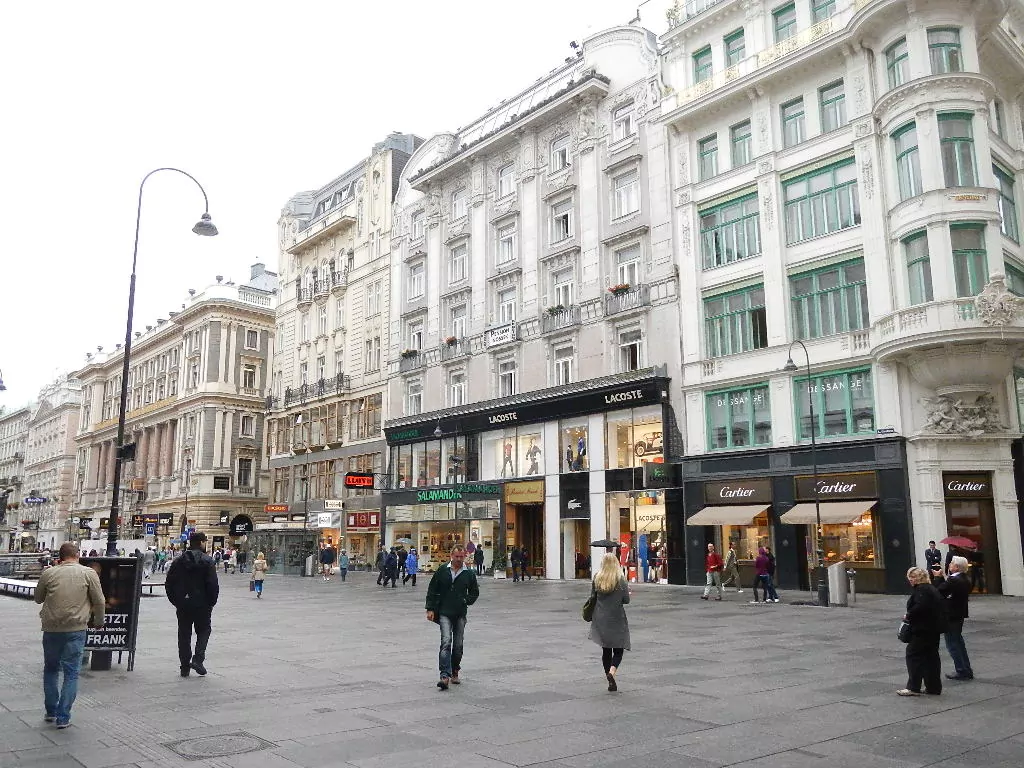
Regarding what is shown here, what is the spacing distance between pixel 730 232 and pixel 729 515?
37.3ft

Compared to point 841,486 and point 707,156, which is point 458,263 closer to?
point 707,156

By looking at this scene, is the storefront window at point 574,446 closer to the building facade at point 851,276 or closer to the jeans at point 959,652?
the building facade at point 851,276

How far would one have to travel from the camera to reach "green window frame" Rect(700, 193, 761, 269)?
1342 inches

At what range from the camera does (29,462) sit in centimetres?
12438

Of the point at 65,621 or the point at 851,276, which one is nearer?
the point at 65,621

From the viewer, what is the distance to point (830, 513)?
29.7 m

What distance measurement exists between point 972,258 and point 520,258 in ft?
73.3

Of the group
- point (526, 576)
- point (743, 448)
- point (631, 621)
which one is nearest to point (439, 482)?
point (526, 576)

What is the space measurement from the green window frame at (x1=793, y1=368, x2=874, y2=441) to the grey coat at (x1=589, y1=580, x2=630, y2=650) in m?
20.5

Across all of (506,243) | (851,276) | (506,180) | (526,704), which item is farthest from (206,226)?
(506,180)

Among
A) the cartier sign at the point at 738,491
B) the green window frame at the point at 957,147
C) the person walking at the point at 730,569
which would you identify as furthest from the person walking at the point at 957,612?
the cartier sign at the point at 738,491

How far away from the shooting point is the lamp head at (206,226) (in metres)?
21.9

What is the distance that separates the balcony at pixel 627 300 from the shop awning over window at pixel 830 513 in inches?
449

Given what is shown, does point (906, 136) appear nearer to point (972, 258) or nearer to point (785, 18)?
point (972, 258)
